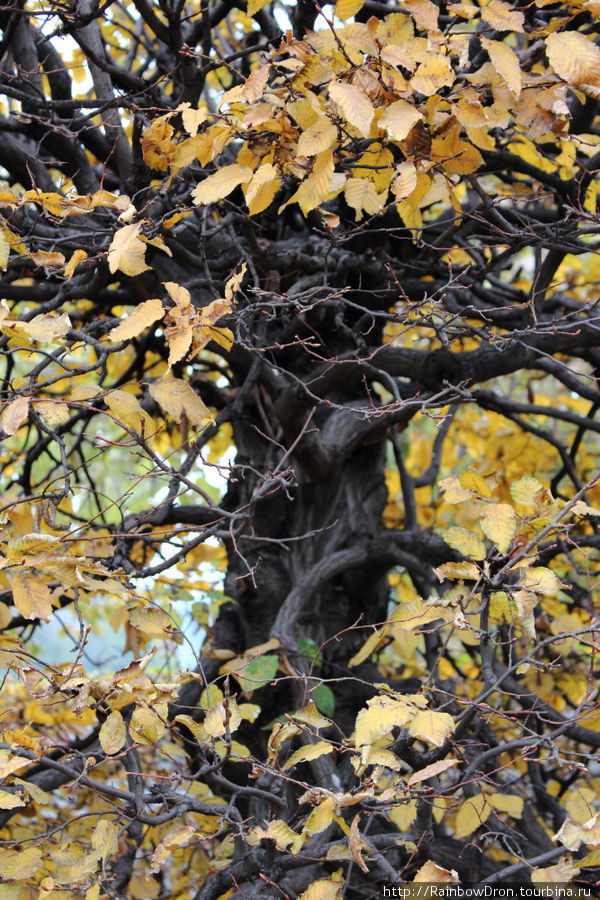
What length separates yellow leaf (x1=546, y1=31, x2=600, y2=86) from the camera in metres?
1.89

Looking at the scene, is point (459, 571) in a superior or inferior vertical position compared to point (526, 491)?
inferior

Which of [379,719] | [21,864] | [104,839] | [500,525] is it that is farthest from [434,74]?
[21,864]

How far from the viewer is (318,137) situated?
1.93 metres

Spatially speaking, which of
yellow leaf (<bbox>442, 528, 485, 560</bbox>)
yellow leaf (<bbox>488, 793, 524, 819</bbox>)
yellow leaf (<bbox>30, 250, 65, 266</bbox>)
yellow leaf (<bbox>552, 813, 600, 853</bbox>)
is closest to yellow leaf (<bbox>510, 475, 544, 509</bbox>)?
yellow leaf (<bbox>442, 528, 485, 560</bbox>)

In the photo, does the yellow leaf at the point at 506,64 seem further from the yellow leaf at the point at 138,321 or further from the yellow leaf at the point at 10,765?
the yellow leaf at the point at 10,765

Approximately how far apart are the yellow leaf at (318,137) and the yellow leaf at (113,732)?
56.5 inches

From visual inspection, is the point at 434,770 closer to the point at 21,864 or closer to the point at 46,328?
the point at 21,864

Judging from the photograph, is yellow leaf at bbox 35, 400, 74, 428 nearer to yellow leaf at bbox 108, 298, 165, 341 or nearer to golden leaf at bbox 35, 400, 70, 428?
golden leaf at bbox 35, 400, 70, 428

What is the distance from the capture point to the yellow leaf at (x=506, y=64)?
74.9 inches

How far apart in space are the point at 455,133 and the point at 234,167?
60cm

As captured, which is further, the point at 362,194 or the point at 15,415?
the point at 362,194

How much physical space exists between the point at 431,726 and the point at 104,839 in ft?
2.76

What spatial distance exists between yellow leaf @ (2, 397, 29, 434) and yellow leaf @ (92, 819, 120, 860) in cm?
97

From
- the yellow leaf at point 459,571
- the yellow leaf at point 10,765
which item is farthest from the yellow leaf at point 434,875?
the yellow leaf at point 10,765
